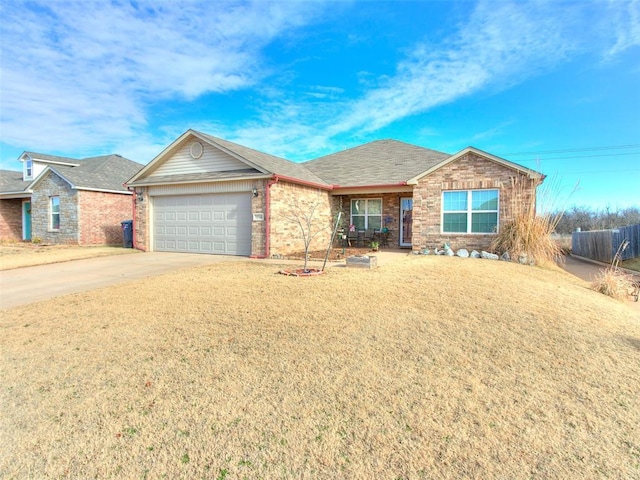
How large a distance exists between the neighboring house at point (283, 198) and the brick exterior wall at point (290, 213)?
4 cm

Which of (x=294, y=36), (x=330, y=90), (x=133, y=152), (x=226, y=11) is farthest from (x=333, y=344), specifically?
(x=133, y=152)

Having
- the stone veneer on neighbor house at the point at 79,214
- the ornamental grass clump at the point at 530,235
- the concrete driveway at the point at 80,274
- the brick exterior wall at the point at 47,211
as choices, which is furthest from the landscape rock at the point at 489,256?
the brick exterior wall at the point at 47,211

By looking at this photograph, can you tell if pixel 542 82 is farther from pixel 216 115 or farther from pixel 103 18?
pixel 103 18

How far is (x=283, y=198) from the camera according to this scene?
41.9 feet

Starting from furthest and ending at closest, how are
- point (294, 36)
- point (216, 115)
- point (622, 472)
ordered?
point (216, 115)
point (294, 36)
point (622, 472)

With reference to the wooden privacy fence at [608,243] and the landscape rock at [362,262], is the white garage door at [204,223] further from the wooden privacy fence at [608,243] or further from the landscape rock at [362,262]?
the wooden privacy fence at [608,243]

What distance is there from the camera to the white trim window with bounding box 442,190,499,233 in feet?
40.6

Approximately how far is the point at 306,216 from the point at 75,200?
12.3m

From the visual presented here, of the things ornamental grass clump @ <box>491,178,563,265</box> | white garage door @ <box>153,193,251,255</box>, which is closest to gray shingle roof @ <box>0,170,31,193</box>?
white garage door @ <box>153,193,251,255</box>

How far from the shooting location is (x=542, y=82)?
16734mm

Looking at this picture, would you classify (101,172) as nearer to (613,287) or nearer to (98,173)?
(98,173)

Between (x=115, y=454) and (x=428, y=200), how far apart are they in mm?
12490

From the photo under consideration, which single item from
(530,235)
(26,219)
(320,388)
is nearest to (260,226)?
(530,235)

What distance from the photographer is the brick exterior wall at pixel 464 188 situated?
11844mm
